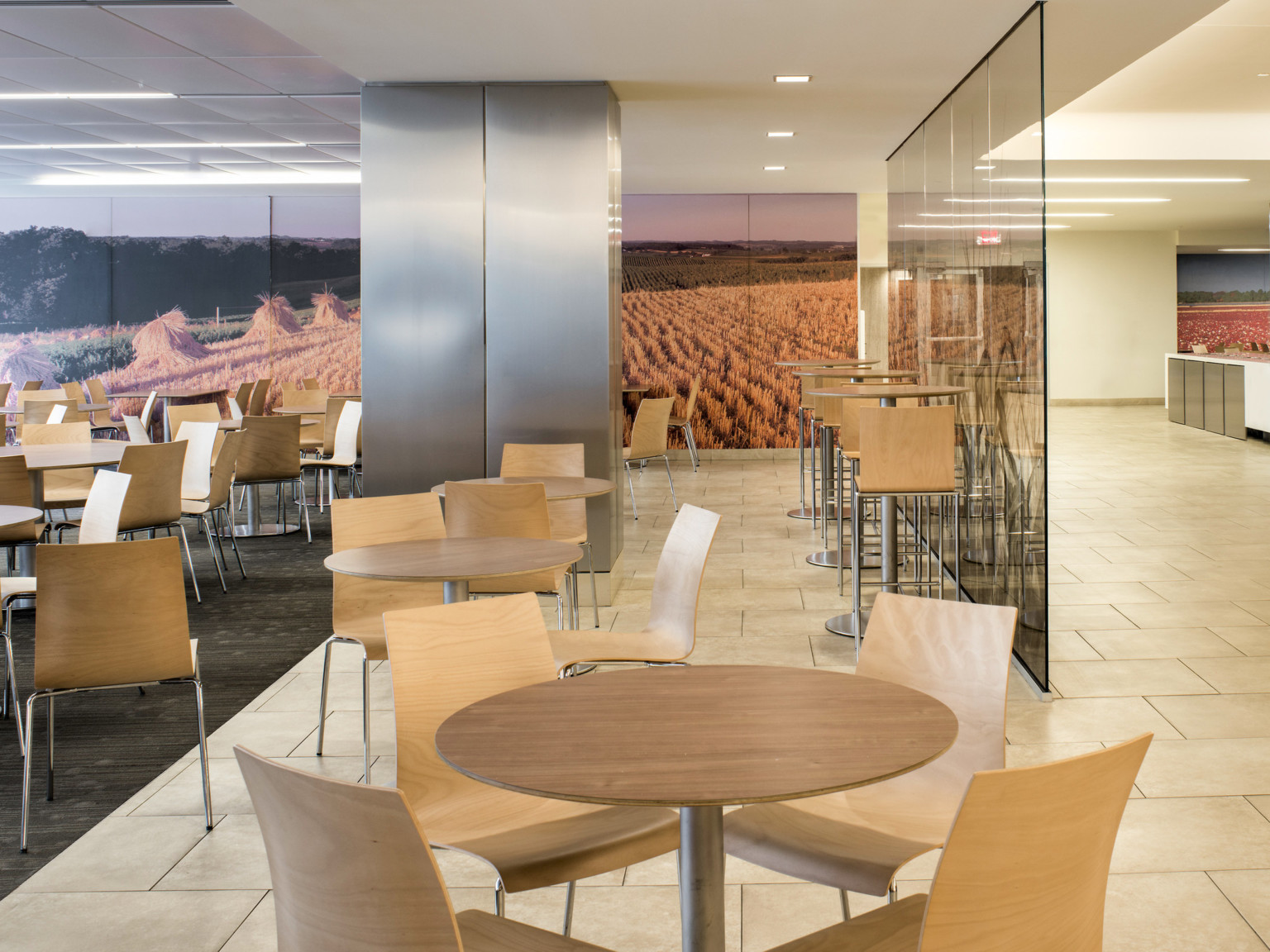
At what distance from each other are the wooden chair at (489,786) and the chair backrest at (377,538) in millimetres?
1239

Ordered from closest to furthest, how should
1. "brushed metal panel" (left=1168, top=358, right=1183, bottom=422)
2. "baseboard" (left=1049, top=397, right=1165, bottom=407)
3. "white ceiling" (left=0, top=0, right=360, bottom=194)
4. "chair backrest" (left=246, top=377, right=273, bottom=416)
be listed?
"white ceiling" (left=0, top=0, right=360, bottom=194)
"chair backrest" (left=246, top=377, right=273, bottom=416)
"brushed metal panel" (left=1168, top=358, right=1183, bottom=422)
"baseboard" (left=1049, top=397, right=1165, bottom=407)

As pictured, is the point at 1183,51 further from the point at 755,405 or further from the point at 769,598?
the point at 755,405

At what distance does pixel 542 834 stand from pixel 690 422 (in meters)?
9.63

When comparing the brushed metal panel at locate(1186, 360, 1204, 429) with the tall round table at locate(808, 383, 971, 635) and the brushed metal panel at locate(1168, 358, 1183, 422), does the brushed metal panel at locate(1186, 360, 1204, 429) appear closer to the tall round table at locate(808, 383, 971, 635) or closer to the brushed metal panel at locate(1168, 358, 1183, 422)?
the brushed metal panel at locate(1168, 358, 1183, 422)

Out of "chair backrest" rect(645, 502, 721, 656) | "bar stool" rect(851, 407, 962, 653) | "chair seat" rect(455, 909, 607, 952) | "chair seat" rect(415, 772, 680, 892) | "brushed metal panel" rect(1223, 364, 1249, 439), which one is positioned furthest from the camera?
"brushed metal panel" rect(1223, 364, 1249, 439)

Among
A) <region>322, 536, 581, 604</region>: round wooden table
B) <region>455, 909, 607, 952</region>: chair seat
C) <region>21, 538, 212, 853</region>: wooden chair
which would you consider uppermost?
<region>322, 536, 581, 604</region>: round wooden table

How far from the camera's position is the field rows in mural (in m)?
12.4

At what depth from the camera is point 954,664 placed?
7.41 ft

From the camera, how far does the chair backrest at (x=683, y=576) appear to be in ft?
10.7

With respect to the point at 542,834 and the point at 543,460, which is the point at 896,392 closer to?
the point at 543,460

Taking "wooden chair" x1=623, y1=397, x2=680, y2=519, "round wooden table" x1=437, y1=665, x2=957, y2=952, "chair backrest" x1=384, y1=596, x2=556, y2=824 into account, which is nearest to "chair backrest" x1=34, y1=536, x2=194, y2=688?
"chair backrest" x1=384, y1=596, x2=556, y2=824

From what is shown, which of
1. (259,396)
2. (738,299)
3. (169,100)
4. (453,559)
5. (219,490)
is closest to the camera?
(453,559)

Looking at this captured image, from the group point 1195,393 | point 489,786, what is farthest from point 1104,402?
point 489,786

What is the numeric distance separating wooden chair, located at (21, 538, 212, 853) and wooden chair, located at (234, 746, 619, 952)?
180 centimetres
